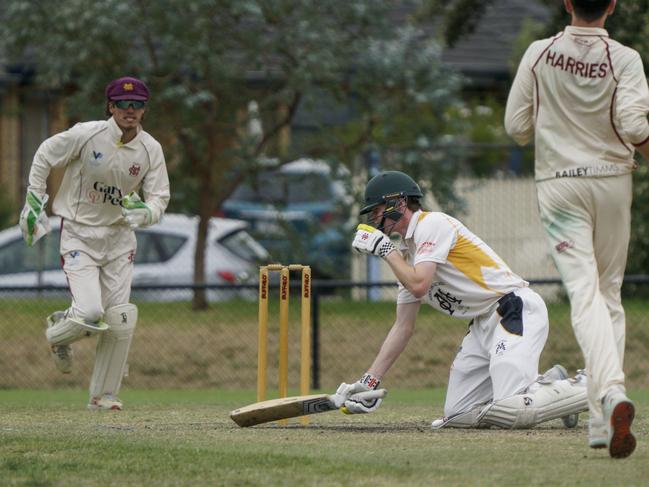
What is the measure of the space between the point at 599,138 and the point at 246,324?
9723 millimetres

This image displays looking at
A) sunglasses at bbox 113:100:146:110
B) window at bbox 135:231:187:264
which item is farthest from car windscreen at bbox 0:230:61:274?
sunglasses at bbox 113:100:146:110

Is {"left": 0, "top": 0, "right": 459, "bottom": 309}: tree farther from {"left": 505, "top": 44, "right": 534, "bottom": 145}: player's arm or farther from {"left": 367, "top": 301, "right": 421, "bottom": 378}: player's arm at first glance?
{"left": 505, "top": 44, "right": 534, "bottom": 145}: player's arm

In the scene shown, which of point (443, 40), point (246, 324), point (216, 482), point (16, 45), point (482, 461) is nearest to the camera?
point (216, 482)

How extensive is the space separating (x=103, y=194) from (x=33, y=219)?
0.49m

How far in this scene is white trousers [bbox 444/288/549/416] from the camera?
7.19 m

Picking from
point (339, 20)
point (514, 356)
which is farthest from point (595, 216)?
point (339, 20)

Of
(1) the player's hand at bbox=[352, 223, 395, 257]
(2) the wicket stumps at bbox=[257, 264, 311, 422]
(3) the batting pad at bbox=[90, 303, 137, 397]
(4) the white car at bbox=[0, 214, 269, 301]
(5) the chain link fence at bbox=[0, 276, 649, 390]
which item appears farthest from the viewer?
(4) the white car at bbox=[0, 214, 269, 301]

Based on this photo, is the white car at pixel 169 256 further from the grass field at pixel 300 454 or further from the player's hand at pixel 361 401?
the player's hand at pixel 361 401

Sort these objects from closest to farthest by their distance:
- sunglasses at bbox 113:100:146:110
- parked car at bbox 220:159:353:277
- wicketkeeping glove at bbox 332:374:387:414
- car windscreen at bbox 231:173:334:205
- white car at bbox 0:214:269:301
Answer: wicketkeeping glove at bbox 332:374:387:414, sunglasses at bbox 113:100:146:110, parked car at bbox 220:159:353:277, white car at bbox 0:214:269:301, car windscreen at bbox 231:173:334:205

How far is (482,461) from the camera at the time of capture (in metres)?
5.94

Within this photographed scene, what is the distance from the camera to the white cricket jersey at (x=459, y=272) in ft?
24.0

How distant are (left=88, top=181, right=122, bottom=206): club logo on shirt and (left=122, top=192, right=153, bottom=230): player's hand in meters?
0.35

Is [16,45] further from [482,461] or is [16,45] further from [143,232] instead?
[482,461]

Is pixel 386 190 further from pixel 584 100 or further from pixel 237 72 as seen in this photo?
pixel 237 72
